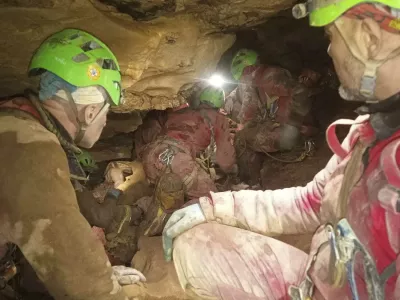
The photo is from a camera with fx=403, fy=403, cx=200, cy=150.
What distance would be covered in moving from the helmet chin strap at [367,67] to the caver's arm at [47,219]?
1.74 metres

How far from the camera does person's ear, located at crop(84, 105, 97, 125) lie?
10.2 ft

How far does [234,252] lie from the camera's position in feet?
8.30

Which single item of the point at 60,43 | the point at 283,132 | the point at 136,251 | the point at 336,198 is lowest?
the point at 136,251

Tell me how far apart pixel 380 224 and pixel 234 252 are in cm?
98

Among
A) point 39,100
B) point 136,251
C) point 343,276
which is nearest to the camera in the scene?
point 343,276

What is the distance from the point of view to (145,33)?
463cm

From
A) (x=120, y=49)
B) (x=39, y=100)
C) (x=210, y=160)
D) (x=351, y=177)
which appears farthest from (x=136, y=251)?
(x=351, y=177)

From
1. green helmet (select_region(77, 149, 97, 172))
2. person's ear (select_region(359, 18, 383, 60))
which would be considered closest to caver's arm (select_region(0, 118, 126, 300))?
person's ear (select_region(359, 18, 383, 60))

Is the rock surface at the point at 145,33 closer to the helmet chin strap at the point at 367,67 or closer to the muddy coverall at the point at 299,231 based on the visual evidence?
the muddy coverall at the point at 299,231

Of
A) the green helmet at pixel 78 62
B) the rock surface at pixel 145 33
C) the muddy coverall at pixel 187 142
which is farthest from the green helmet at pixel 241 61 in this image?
the green helmet at pixel 78 62

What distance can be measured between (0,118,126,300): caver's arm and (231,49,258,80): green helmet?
611cm

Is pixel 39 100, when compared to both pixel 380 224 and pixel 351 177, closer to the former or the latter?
pixel 351 177

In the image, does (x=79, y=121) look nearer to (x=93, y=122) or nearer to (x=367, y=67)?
(x=93, y=122)

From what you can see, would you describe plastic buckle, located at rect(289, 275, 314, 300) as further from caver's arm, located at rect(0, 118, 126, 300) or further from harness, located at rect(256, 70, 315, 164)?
harness, located at rect(256, 70, 315, 164)
